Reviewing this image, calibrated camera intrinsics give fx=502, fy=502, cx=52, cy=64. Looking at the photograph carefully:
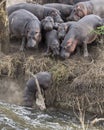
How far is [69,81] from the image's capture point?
10078mm

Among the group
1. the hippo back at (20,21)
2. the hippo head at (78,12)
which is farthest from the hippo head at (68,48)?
the hippo head at (78,12)

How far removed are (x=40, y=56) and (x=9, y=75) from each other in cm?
82

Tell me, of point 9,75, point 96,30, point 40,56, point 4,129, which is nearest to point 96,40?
point 96,30

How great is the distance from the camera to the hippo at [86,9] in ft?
39.8

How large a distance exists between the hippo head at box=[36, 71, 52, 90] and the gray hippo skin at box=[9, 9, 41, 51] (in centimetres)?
117

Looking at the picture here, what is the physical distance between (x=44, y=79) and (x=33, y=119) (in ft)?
4.07

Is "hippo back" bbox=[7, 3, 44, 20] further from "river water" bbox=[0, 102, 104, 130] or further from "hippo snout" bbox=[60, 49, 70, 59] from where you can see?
"river water" bbox=[0, 102, 104, 130]

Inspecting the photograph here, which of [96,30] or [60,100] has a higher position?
[96,30]

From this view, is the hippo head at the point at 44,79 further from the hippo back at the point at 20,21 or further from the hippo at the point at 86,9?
the hippo at the point at 86,9

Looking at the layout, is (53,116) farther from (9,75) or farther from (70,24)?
(70,24)

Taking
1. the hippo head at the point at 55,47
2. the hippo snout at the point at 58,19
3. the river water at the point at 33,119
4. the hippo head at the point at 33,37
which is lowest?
the river water at the point at 33,119

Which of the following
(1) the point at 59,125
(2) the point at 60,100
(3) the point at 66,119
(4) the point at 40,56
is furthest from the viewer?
(4) the point at 40,56

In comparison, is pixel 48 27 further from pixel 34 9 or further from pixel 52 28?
pixel 34 9

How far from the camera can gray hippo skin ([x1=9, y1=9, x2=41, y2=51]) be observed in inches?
438
